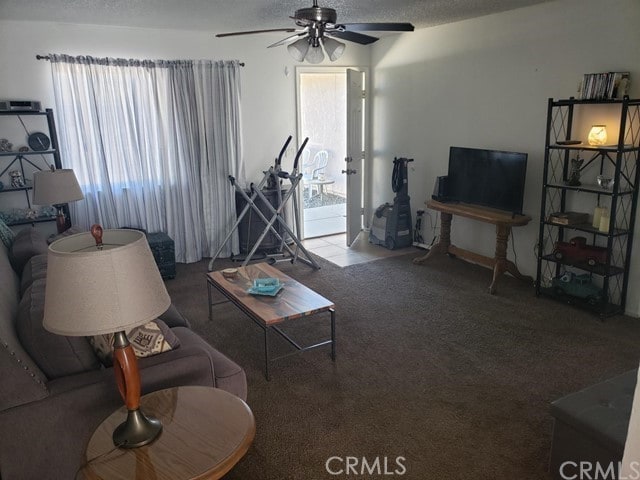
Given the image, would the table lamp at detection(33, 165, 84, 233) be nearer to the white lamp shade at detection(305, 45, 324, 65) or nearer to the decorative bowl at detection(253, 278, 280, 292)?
the decorative bowl at detection(253, 278, 280, 292)

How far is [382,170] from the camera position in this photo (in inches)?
245

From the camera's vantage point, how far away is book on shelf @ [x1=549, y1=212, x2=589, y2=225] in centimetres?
392

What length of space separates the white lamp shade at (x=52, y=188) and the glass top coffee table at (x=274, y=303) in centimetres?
138

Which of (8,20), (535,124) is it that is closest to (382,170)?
(535,124)

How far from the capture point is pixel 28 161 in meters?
4.48

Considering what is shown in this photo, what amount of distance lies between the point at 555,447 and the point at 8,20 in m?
5.07

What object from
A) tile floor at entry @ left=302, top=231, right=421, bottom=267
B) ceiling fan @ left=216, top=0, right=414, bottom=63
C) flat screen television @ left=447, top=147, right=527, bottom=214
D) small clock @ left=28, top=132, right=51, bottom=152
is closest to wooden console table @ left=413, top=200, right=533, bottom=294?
flat screen television @ left=447, top=147, right=527, bottom=214

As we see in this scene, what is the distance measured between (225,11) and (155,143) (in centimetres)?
167

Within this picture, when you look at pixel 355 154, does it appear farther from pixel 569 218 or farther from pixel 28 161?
pixel 28 161

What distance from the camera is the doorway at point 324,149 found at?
21.4ft

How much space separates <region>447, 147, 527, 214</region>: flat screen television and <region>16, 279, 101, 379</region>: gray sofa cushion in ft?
11.8

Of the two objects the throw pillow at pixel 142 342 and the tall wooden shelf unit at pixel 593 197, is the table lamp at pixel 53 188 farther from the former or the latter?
the tall wooden shelf unit at pixel 593 197

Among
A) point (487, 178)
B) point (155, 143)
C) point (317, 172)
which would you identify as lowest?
point (317, 172)

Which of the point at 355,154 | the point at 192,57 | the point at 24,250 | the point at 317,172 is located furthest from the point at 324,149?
the point at 24,250
